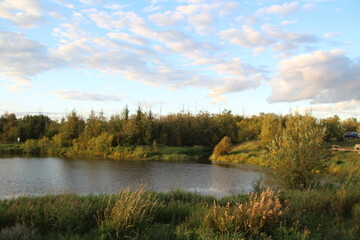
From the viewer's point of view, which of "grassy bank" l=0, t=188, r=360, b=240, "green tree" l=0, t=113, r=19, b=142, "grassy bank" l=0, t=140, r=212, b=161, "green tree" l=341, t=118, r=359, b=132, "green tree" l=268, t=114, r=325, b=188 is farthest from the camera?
"green tree" l=341, t=118, r=359, b=132

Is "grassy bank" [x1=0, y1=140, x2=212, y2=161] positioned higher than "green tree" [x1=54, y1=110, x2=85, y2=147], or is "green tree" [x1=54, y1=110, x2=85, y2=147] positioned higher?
"green tree" [x1=54, y1=110, x2=85, y2=147]

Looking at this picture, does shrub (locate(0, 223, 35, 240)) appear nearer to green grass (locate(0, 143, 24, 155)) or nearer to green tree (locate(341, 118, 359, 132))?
green grass (locate(0, 143, 24, 155))

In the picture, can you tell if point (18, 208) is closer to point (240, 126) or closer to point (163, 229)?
point (163, 229)

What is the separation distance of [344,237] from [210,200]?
19.6 ft

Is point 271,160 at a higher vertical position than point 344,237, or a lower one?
higher

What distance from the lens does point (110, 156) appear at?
5334 centimetres

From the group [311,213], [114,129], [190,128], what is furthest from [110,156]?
[311,213]

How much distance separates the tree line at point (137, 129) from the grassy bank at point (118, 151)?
190cm

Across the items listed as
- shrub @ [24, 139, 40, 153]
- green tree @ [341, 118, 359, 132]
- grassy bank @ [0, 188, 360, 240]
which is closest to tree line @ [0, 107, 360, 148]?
shrub @ [24, 139, 40, 153]

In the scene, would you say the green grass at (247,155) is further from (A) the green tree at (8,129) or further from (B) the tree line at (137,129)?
(A) the green tree at (8,129)

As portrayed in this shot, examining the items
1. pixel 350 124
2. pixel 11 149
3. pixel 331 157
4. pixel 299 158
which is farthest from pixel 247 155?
pixel 350 124

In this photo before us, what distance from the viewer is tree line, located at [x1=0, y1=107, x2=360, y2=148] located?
194ft

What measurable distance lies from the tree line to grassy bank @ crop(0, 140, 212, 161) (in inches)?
74.7

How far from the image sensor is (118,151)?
54.7m
